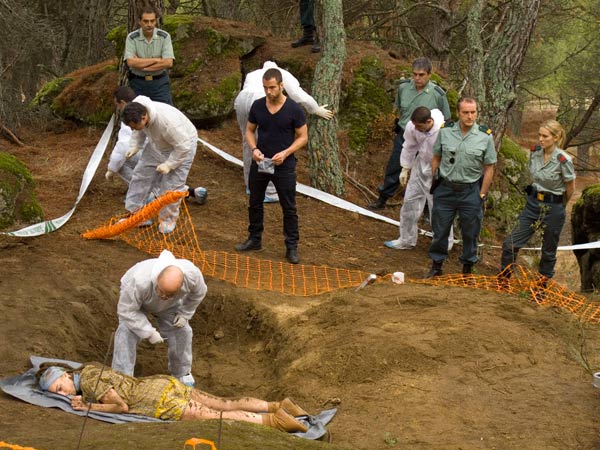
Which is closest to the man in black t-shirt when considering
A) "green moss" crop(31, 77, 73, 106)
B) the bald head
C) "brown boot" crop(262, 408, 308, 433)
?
the bald head

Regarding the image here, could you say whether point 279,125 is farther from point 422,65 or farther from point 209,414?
point 209,414

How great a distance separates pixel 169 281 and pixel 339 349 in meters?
1.43

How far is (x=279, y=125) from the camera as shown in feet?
26.0

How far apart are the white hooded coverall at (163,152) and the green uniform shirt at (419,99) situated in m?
2.55

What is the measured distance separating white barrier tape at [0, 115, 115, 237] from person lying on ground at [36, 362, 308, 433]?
3098mm

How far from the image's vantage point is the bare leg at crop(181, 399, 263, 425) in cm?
502

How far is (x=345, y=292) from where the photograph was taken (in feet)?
24.5

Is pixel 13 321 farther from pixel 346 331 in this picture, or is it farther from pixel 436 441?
pixel 436 441

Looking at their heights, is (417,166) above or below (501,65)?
below

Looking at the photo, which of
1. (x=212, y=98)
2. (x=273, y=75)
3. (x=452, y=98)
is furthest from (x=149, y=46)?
(x=452, y=98)

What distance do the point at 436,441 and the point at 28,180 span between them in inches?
239

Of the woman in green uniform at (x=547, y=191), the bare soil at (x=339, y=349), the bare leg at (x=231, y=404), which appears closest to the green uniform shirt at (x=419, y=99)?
the bare soil at (x=339, y=349)

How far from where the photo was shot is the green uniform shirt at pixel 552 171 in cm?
726

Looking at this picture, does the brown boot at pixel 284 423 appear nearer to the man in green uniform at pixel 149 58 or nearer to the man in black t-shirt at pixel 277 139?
the man in black t-shirt at pixel 277 139
